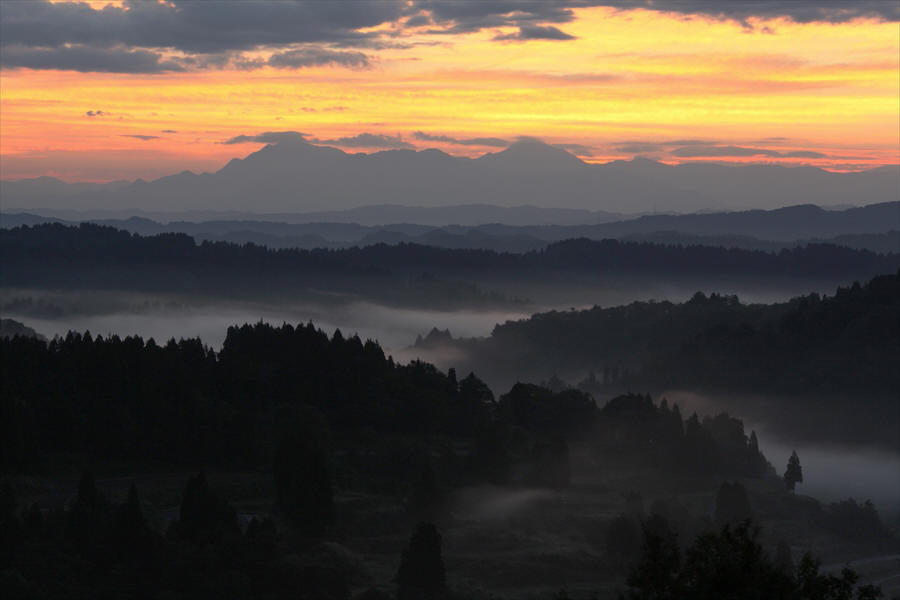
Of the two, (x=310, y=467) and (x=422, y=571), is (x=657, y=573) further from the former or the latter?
(x=310, y=467)

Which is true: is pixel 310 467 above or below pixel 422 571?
above

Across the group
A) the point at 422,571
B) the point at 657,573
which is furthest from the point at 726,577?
the point at 422,571

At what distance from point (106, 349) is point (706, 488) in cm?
7981

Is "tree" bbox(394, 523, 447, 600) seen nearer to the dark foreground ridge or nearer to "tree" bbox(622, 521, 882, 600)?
the dark foreground ridge

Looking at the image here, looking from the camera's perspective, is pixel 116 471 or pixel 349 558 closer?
pixel 349 558

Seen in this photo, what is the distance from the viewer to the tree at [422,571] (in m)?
104

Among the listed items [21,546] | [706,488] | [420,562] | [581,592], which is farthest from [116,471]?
[706,488]

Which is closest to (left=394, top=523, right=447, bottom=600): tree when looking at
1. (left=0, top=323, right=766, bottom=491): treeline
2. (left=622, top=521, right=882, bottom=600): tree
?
(left=0, top=323, right=766, bottom=491): treeline

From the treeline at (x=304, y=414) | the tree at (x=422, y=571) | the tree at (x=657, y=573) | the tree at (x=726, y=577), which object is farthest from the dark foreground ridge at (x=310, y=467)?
the tree at (x=726, y=577)

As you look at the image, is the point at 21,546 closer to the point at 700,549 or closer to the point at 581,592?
the point at 581,592

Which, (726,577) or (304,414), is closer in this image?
(726,577)

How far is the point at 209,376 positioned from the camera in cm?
16225

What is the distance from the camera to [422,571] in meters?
105

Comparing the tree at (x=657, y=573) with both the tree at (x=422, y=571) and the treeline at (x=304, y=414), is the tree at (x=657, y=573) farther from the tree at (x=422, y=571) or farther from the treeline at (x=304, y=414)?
the treeline at (x=304, y=414)
